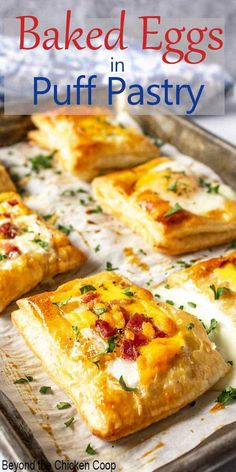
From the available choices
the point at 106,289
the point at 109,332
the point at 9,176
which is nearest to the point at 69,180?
the point at 9,176

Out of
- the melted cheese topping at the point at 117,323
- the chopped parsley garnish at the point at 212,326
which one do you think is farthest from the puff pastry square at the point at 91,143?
the chopped parsley garnish at the point at 212,326

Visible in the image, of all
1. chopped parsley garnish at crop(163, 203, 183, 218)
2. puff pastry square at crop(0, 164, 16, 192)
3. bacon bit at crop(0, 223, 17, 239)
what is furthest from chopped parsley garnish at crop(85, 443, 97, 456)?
puff pastry square at crop(0, 164, 16, 192)

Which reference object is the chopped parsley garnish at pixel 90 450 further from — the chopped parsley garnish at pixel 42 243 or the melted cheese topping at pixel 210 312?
the chopped parsley garnish at pixel 42 243

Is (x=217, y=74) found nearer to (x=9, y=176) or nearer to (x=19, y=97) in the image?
(x=19, y=97)

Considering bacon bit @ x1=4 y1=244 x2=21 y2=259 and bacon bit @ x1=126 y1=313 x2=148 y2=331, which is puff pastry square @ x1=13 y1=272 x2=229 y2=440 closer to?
bacon bit @ x1=126 y1=313 x2=148 y2=331

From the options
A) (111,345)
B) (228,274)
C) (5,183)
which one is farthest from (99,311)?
(5,183)

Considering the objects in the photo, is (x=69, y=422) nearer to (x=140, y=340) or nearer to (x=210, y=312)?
(x=140, y=340)

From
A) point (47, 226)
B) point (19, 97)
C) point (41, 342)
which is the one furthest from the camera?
point (19, 97)
